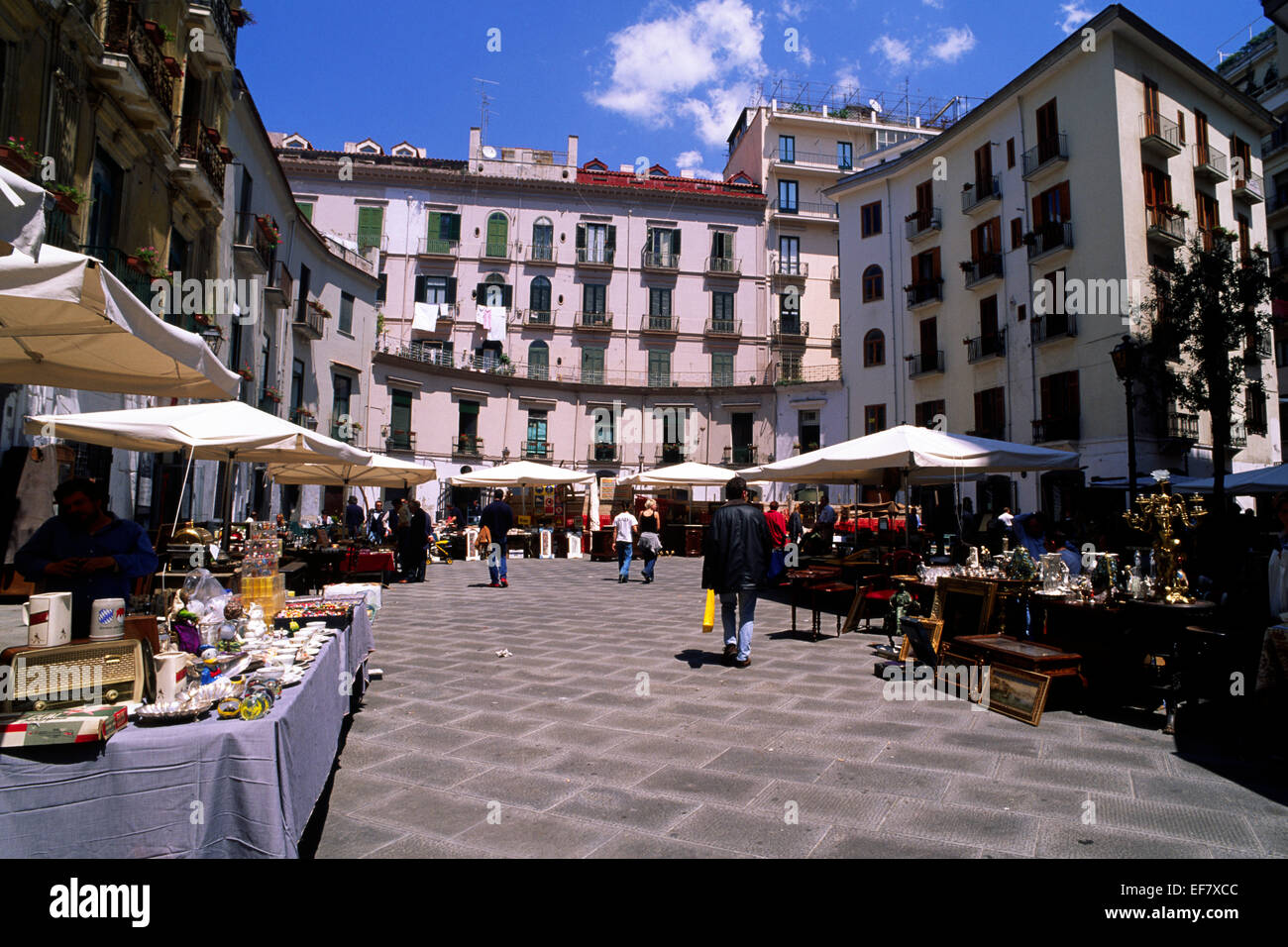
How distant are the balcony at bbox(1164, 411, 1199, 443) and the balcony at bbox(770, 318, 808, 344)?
55.0 ft

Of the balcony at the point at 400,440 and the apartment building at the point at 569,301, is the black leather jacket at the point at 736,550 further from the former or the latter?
the apartment building at the point at 569,301

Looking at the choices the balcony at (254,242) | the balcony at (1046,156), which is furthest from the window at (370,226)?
the balcony at (1046,156)

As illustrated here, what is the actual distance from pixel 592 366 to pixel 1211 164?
2252 cm

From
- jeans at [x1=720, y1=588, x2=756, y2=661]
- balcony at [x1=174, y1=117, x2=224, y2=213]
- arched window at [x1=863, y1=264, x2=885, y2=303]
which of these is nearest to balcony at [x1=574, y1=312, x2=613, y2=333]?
arched window at [x1=863, y1=264, x2=885, y2=303]

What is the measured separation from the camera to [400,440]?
92.2 feet

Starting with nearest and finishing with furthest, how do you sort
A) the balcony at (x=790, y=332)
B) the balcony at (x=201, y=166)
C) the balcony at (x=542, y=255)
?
the balcony at (x=201, y=166) < the balcony at (x=542, y=255) < the balcony at (x=790, y=332)

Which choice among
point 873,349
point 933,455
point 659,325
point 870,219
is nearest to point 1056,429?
point 873,349

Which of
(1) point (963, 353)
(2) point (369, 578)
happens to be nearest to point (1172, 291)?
(1) point (963, 353)

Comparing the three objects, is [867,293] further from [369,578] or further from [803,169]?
[369,578]

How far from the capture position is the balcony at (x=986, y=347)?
21.9 meters

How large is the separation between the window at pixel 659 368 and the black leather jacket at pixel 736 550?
1054 inches

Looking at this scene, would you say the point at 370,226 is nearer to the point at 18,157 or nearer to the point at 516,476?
the point at 516,476

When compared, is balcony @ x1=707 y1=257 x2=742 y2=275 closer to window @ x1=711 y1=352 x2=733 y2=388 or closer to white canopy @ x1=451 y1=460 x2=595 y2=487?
window @ x1=711 y1=352 x2=733 y2=388

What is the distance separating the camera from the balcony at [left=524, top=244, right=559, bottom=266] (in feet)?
105
